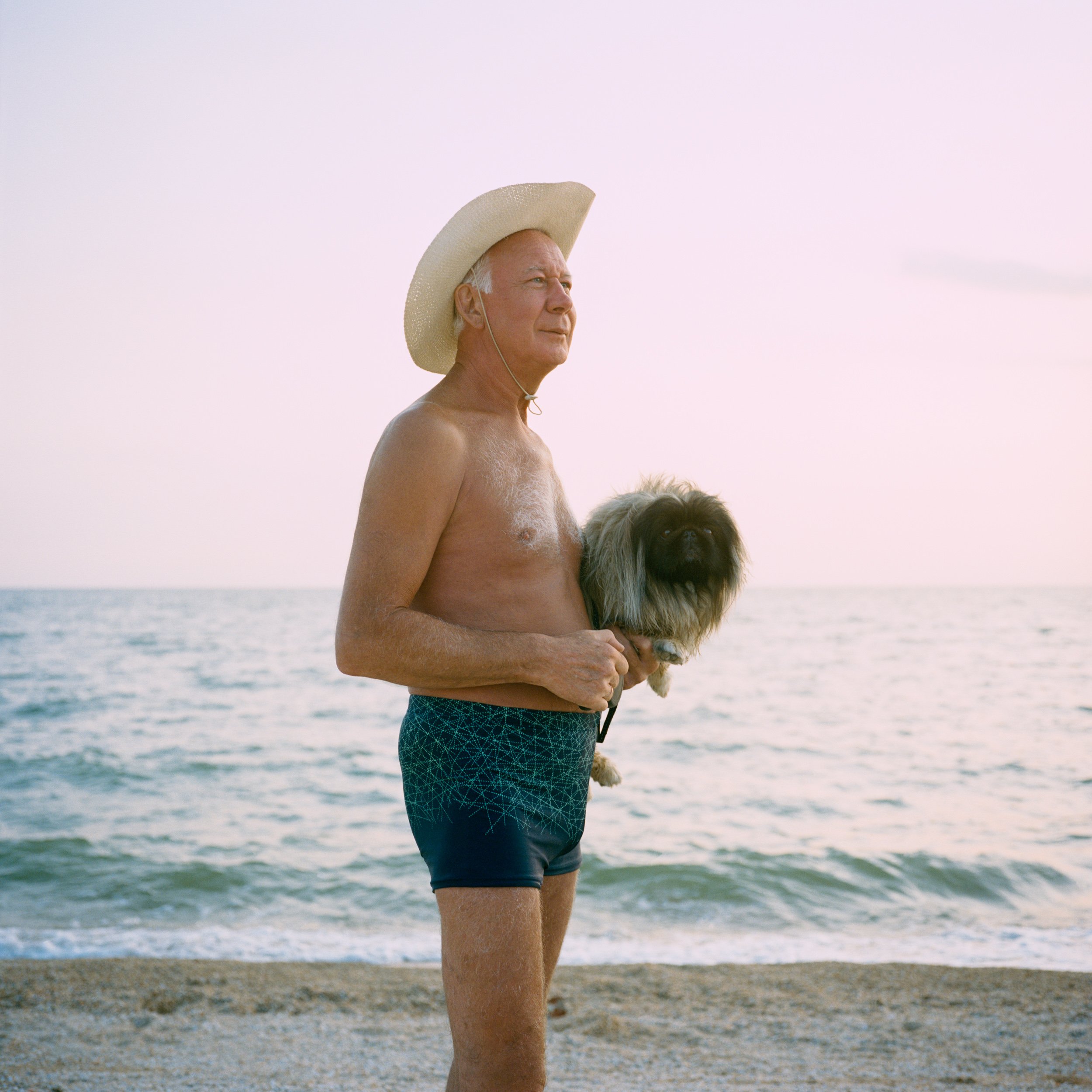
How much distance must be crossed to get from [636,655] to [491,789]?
0.70 m

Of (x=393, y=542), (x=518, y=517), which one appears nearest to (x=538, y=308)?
(x=518, y=517)

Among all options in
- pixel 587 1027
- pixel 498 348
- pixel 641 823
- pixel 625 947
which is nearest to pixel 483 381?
pixel 498 348

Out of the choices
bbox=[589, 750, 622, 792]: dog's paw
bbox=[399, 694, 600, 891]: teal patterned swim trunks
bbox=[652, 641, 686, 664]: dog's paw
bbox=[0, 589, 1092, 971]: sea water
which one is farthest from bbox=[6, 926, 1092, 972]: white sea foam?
bbox=[399, 694, 600, 891]: teal patterned swim trunks

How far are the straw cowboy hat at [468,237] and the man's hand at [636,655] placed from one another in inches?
34.5

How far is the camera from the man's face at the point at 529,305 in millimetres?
2432

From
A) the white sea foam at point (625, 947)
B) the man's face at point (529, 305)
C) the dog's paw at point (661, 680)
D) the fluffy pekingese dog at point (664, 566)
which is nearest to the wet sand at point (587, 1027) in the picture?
the white sea foam at point (625, 947)

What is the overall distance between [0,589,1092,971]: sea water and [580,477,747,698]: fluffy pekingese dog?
0.36 meters

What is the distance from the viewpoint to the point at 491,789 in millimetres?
2104

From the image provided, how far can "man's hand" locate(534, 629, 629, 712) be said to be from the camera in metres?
2.12

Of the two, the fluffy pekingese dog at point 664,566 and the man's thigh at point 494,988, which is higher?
the fluffy pekingese dog at point 664,566

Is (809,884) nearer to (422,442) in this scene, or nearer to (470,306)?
(470,306)

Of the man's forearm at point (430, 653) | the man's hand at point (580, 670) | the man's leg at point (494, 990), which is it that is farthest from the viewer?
the man's hand at point (580, 670)

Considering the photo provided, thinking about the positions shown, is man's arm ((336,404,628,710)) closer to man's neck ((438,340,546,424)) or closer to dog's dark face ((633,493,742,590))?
man's neck ((438,340,546,424))

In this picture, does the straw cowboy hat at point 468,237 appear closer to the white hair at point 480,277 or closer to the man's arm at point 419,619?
the white hair at point 480,277
